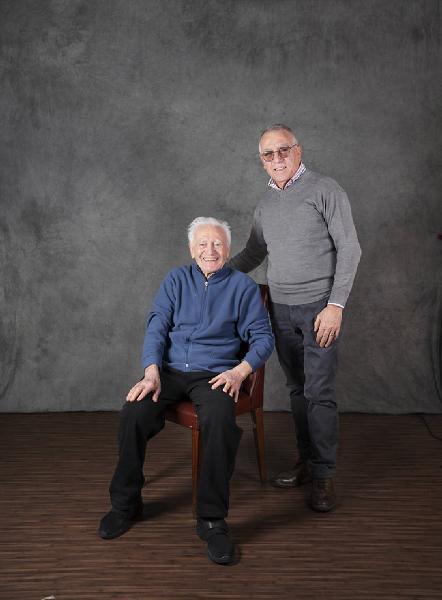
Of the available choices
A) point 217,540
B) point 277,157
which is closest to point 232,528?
point 217,540

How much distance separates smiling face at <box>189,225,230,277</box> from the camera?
2561mm

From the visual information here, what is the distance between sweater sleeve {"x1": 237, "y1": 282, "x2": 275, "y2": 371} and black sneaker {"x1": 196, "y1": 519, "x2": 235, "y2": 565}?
2.16 feet

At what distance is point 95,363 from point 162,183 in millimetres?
1228

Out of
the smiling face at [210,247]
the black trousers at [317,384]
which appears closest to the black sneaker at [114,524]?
the black trousers at [317,384]

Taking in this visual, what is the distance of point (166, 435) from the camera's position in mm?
3461

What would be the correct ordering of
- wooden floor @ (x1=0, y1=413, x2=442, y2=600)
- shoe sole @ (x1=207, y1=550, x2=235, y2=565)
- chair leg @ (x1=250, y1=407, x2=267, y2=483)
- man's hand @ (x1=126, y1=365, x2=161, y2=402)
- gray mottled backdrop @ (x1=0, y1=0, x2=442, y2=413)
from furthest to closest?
gray mottled backdrop @ (x1=0, y1=0, x2=442, y2=413) < chair leg @ (x1=250, y1=407, x2=267, y2=483) < man's hand @ (x1=126, y1=365, x2=161, y2=402) < shoe sole @ (x1=207, y1=550, x2=235, y2=565) < wooden floor @ (x1=0, y1=413, x2=442, y2=600)

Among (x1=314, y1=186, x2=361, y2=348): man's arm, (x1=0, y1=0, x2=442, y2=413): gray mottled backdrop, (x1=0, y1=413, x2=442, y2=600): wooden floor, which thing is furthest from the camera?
(x1=0, y1=0, x2=442, y2=413): gray mottled backdrop

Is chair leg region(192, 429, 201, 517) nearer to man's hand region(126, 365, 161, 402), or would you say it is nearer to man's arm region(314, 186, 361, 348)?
man's hand region(126, 365, 161, 402)

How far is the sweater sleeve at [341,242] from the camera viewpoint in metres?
2.46

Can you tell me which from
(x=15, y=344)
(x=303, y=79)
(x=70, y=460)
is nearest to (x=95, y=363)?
(x=15, y=344)

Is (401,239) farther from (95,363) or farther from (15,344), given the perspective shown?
(15,344)

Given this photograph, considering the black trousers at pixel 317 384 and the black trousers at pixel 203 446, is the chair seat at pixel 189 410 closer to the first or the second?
the black trousers at pixel 203 446

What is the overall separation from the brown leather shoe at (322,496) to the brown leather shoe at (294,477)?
215 millimetres

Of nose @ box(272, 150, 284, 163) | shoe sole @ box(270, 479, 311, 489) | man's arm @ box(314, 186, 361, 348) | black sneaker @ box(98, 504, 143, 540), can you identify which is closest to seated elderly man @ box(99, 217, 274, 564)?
black sneaker @ box(98, 504, 143, 540)
